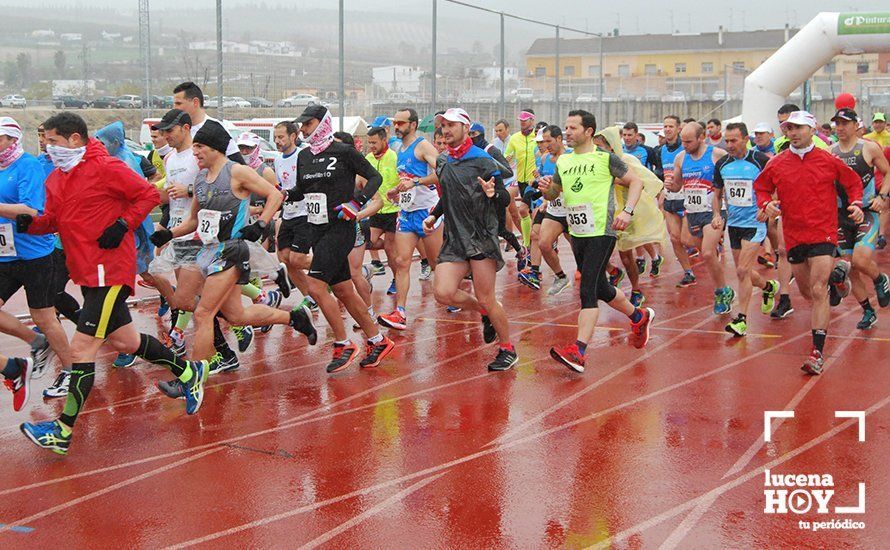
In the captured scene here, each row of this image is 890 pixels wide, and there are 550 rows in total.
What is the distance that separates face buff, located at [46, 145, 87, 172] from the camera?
6.32 m

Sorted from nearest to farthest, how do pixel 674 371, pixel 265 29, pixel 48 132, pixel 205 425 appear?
1. pixel 48 132
2. pixel 205 425
3. pixel 674 371
4. pixel 265 29

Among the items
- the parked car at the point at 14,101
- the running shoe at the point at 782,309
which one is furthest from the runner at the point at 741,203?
the parked car at the point at 14,101

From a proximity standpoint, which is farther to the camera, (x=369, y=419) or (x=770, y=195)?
(x=770, y=195)

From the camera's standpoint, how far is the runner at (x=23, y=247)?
729 cm

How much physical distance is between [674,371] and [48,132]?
481 cm

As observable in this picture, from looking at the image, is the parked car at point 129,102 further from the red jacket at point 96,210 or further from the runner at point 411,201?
the red jacket at point 96,210

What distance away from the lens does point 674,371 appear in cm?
819

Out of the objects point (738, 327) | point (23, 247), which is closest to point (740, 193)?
point (738, 327)

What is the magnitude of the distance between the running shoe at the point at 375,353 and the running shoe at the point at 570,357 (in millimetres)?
1352

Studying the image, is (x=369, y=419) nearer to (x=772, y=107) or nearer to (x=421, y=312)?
(x=421, y=312)

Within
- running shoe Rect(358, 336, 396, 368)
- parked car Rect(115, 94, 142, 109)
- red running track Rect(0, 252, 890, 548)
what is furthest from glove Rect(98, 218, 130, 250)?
parked car Rect(115, 94, 142, 109)

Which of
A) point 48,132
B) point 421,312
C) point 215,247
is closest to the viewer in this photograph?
point 48,132

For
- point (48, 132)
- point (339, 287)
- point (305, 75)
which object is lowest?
point (339, 287)

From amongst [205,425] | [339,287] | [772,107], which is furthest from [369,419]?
[772,107]
